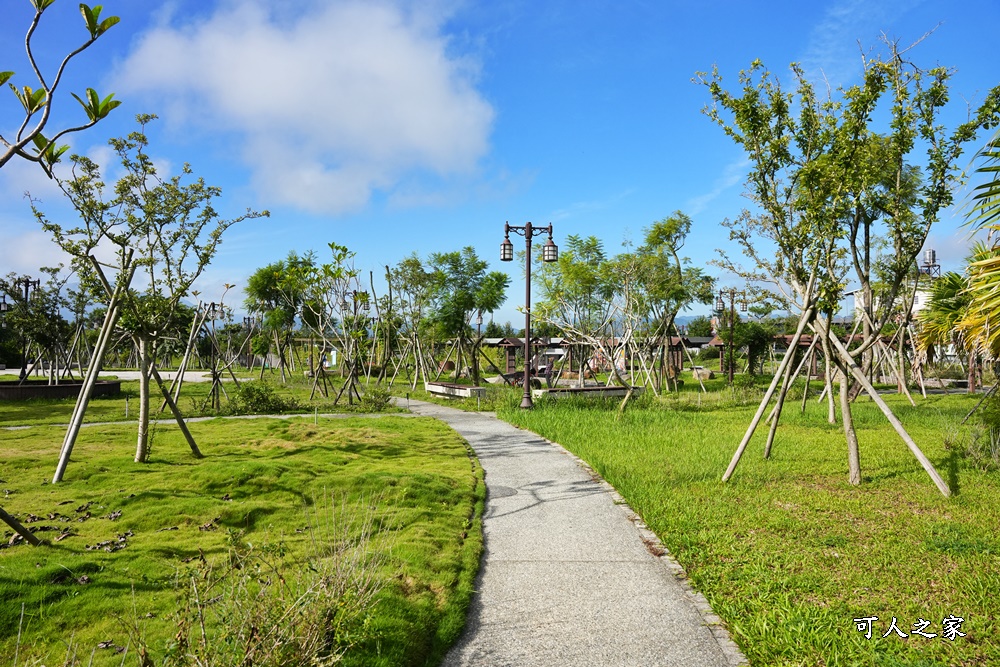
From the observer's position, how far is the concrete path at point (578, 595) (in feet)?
11.9

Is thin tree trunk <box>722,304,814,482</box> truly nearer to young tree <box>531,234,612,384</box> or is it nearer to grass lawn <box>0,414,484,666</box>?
grass lawn <box>0,414,484,666</box>

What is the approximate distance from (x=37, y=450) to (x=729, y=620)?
10349mm

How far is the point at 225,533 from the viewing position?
17.9 feet

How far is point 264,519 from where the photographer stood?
5.98 metres

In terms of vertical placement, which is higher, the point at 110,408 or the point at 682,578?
the point at 110,408

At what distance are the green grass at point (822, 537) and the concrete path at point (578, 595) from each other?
0.83 ft

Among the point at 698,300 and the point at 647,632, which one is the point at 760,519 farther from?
the point at 698,300

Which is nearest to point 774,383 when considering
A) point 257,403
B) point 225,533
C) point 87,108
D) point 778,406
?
point 778,406

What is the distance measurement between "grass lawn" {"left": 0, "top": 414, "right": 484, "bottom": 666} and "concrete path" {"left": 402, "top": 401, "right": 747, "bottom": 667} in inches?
10.1

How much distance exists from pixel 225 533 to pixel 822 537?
17.9 feet

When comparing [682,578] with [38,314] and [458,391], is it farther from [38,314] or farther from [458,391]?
[38,314]

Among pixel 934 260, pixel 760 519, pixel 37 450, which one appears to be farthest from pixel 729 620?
pixel 934 260

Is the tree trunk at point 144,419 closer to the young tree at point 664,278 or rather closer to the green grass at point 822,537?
the green grass at point 822,537

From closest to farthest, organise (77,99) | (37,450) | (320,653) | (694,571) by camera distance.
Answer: (320,653)
(77,99)
(694,571)
(37,450)
